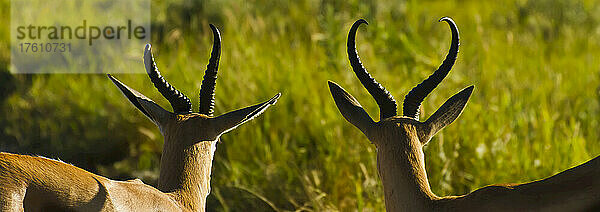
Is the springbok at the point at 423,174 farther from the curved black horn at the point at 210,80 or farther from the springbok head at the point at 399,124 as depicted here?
the curved black horn at the point at 210,80

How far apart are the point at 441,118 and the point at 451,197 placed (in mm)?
422

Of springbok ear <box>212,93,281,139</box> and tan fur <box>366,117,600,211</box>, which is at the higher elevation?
springbok ear <box>212,93,281,139</box>

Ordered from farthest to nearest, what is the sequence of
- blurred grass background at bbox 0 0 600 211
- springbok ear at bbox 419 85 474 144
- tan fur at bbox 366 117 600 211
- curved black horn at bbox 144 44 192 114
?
blurred grass background at bbox 0 0 600 211 < curved black horn at bbox 144 44 192 114 < springbok ear at bbox 419 85 474 144 < tan fur at bbox 366 117 600 211

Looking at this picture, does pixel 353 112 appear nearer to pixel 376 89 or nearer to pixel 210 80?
pixel 376 89

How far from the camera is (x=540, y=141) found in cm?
612

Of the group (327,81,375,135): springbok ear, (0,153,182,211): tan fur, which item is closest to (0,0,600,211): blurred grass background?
(327,81,375,135): springbok ear

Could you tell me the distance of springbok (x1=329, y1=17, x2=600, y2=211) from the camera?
371 centimetres

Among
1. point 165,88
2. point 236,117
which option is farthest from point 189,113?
point 236,117

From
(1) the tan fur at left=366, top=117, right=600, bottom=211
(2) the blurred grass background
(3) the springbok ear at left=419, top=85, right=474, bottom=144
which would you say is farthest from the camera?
(2) the blurred grass background

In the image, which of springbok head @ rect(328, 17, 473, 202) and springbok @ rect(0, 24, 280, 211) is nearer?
springbok @ rect(0, 24, 280, 211)

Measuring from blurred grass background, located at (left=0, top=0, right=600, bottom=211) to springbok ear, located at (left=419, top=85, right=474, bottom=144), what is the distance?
1.22m

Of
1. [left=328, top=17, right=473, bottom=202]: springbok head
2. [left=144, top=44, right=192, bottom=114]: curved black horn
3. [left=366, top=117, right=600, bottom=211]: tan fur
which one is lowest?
[left=366, top=117, right=600, bottom=211]: tan fur

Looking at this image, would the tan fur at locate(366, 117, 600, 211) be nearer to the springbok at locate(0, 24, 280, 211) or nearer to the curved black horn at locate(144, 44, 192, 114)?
the springbok at locate(0, 24, 280, 211)

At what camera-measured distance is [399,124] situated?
13.7 feet
